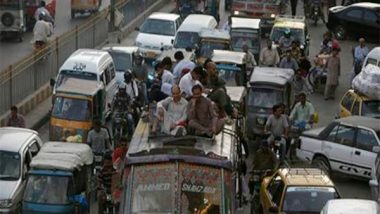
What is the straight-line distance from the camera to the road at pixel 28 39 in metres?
35.8

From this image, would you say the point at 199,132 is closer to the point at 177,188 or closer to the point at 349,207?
the point at 177,188

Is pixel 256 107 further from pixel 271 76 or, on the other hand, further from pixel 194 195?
pixel 194 195

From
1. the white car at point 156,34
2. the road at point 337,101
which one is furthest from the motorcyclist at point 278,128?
the white car at point 156,34

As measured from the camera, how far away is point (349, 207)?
16.0m

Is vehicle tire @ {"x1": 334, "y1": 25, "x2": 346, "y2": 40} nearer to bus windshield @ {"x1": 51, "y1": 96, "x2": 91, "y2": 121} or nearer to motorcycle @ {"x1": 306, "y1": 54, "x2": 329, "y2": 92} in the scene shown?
motorcycle @ {"x1": 306, "y1": 54, "x2": 329, "y2": 92}

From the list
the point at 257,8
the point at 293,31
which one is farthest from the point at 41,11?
the point at 257,8

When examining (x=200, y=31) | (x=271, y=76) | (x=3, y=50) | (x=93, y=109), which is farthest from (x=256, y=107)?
(x=3, y=50)

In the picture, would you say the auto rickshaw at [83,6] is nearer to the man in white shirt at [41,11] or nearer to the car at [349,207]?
Result: the man in white shirt at [41,11]

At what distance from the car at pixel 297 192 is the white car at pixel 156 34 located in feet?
50.7

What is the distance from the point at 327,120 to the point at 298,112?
436 cm

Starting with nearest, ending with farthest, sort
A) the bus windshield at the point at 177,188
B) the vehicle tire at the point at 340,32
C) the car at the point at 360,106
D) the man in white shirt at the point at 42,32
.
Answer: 1. the bus windshield at the point at 177,188
2. the car at the point at 360,106
3. the man in white shirt at the point at 42,32
4. the vehicle tire at the point at 340,32

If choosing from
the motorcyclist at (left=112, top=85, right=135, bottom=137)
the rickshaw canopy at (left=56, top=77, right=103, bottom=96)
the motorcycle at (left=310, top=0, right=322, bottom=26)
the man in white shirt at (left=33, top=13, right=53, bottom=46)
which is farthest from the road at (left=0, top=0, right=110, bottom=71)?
the motorcyclist at (left=112, top=85, right=135, bottom=137)

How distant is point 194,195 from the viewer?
15414 mm

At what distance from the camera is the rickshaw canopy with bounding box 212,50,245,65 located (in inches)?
1118
